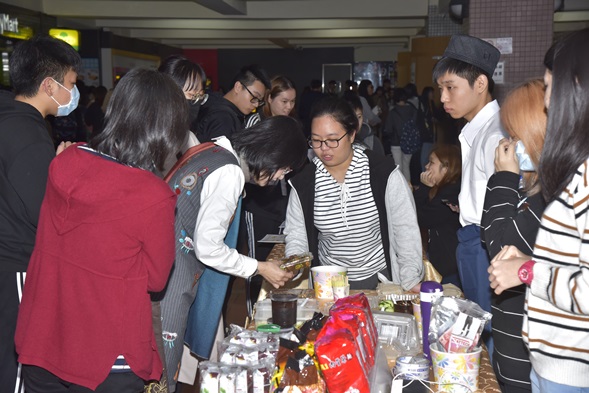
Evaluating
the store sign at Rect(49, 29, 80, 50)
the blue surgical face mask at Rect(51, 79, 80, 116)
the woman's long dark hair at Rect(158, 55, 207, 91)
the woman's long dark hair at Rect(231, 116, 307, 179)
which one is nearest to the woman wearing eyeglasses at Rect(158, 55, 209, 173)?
the woman's long dark hair at Rect(158, 55, 207, 91)

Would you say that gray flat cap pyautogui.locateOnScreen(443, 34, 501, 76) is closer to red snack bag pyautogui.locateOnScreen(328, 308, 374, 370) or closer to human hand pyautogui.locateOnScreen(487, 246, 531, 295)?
human hand pyautogui.locateOnScreen(487, 246, 531, 295)

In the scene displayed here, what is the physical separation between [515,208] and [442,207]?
1480 millimetres

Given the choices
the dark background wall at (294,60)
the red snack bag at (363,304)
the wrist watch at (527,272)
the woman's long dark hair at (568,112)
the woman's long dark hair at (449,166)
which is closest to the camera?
the woman's long dark hair at (568,112)

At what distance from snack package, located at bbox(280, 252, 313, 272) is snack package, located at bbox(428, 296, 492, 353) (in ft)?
2.66

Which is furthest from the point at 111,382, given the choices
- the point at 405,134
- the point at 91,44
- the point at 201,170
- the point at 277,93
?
the point at 91,44

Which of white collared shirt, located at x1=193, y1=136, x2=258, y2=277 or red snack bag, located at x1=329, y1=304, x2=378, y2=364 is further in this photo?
white collared shirt, located at x1=193, y1=136, x2=258, y2=277

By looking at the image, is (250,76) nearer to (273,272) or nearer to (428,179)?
(428,179)

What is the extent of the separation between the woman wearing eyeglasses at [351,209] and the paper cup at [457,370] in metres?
1.03

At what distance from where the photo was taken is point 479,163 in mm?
2512

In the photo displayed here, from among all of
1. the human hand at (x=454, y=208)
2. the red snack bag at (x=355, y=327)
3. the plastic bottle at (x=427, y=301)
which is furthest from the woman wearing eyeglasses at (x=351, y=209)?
the red snack bag at (x=355, y=327)

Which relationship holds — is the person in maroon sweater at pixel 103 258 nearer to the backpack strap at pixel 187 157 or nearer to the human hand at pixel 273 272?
the backpack strap at pixel 187 157

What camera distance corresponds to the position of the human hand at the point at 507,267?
5.53ft

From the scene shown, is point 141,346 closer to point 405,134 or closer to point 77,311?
point 77,311

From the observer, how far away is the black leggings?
1.79 m
